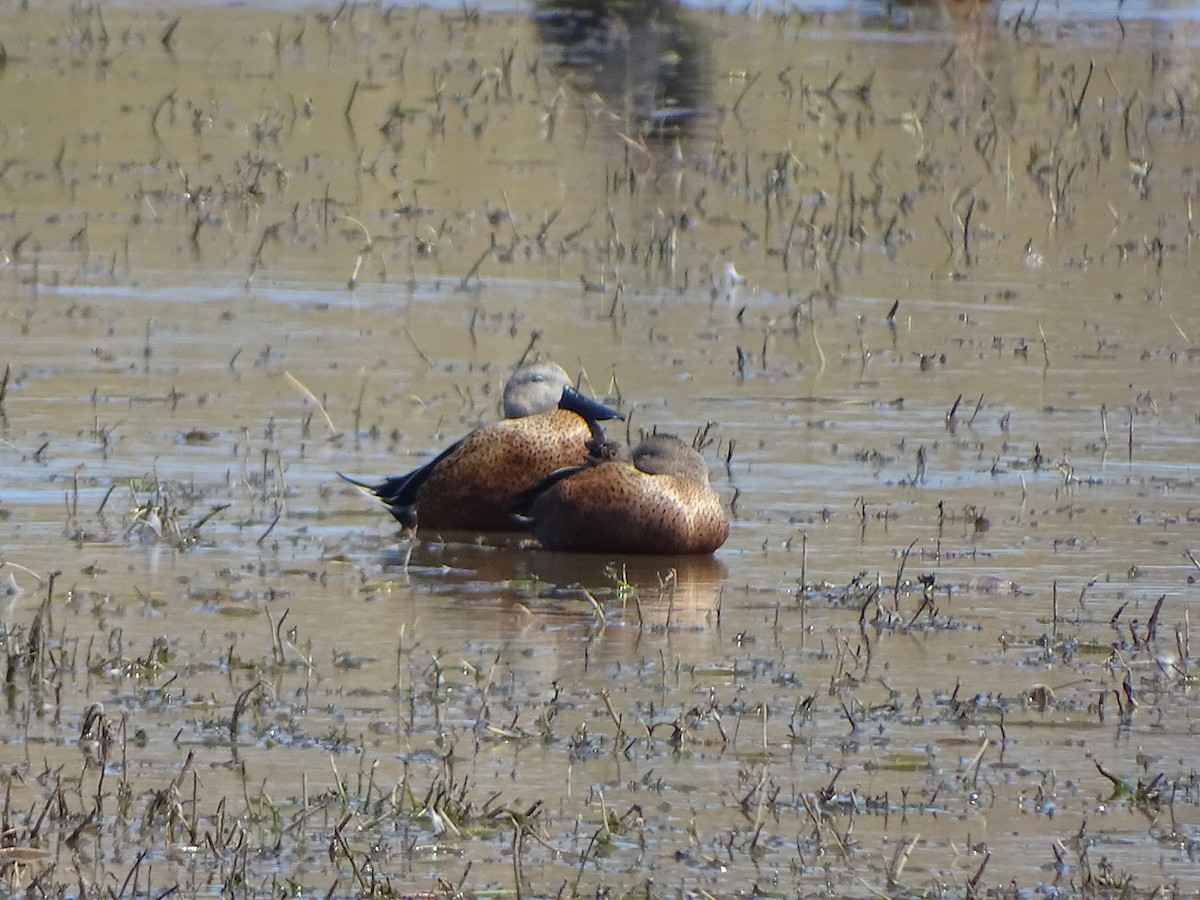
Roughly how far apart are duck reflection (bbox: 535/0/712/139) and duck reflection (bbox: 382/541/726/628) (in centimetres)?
823

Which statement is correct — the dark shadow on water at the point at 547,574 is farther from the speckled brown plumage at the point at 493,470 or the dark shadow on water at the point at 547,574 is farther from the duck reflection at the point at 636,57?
the duck reflection at the point at 636,57

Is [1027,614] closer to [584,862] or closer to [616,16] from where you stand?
[584,862]

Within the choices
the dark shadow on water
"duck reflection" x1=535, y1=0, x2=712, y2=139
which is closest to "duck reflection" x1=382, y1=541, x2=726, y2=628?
the dark shadow on water

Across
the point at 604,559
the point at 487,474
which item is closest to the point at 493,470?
the point at 487,474

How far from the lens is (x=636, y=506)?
762cm

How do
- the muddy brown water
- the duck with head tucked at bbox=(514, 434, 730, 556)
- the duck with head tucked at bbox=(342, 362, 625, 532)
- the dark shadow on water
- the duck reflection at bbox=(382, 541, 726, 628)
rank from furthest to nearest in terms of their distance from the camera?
the duck with head tucked at bbox=(342, 362, 625, 532) < the duck with head tucked at bbox=(514, 434, 730, 556) < the dark shadow on water < the duck reflection at bbox=(382, 541, 726, 628) < the muddy brown water

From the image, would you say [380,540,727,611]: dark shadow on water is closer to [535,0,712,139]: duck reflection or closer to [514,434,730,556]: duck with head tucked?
[514,434,730,556]: duck with head tucked

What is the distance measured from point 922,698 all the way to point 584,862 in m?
1.42

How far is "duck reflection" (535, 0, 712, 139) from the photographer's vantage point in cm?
1800

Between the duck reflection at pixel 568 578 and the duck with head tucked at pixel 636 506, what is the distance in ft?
0.17

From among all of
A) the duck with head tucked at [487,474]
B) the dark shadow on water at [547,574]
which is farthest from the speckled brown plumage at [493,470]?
the dark shadow on water at [547,574]

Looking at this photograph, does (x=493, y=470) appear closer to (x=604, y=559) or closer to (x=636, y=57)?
(x=604, y=559)

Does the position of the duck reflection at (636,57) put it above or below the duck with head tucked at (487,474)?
above

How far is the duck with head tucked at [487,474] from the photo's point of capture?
7965 mm
